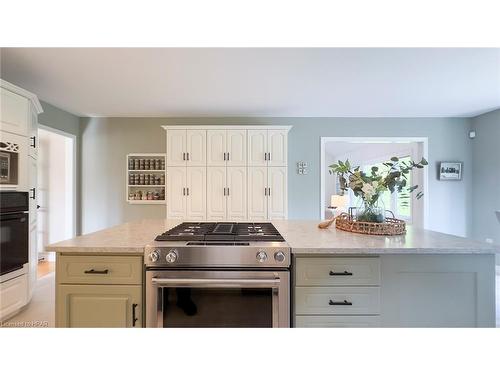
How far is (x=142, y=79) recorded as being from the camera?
275cm

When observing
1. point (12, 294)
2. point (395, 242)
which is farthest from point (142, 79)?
point (395, 242)

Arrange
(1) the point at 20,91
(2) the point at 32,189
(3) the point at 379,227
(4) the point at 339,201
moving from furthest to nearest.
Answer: (2) the point at 32,189
(1) the point at 20,91
(4) the point at 339,201
(3) the point at 379,227

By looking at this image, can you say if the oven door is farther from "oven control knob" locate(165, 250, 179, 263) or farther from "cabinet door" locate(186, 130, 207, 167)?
"cabinet door" locate(186, 130, 207, 167)

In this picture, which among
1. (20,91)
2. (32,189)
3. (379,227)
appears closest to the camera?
(379,227)

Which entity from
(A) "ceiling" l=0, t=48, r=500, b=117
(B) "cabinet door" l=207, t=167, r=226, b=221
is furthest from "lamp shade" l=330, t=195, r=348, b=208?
(B) "cabinet door" l=207, t=167, r=226, b=221

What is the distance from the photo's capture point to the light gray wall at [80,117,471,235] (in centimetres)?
423

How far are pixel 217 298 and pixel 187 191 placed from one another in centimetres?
256

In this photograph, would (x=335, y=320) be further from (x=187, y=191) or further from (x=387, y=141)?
(x=387, y=141)

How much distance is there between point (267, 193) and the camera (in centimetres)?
379

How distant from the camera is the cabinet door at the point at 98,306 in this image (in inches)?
55.6

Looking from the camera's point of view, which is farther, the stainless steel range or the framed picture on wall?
the framed picture on wall

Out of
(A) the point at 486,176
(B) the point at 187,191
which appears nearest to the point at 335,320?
(B) the point at 187,191

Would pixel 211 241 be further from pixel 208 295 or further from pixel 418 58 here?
pixel 418 58

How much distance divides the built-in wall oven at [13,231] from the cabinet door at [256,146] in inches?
103
